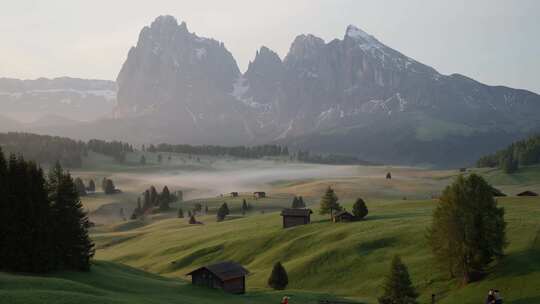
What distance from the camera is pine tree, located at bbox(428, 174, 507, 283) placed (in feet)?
205

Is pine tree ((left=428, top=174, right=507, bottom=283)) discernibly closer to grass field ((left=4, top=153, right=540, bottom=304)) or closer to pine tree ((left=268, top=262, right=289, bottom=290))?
grass field ((left=4, top=153, right=540, bottom=304))

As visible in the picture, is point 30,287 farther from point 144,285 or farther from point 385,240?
point 385,240

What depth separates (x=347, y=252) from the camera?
79.3 metres

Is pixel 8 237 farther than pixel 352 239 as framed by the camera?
No

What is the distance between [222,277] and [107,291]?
17368 millimetres

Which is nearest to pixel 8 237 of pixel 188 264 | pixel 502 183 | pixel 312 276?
pixel 312 276

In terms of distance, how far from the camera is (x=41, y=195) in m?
59.0

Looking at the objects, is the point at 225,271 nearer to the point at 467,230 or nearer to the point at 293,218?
the point at 467,230

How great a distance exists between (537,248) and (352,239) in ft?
85.9

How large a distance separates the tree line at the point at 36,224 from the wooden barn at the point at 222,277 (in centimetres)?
1297

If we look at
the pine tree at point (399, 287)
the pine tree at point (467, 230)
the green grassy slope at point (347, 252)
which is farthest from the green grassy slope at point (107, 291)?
the pine tree at point (467, 230)

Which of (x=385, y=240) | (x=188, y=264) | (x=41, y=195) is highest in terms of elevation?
(x=41, y=195)

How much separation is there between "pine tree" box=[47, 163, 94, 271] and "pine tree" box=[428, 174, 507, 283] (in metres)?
39.1

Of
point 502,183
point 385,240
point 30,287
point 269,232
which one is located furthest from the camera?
point 502,183
